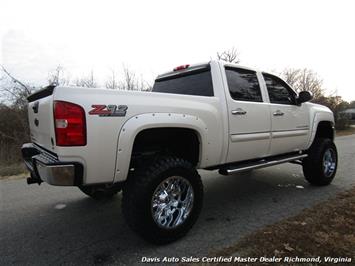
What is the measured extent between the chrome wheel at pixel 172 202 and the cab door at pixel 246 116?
0.89m

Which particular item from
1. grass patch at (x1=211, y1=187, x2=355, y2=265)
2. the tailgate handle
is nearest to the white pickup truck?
the tailgate handle

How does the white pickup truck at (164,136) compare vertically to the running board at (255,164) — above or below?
→ above

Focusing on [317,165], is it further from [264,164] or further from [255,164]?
[255,164]

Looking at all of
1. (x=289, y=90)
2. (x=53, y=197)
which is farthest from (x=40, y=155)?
(x=289, y=90)

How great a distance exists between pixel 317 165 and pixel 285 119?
47.2 inches

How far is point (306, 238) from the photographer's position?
284 centimetres

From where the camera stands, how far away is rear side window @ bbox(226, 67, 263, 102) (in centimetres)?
368

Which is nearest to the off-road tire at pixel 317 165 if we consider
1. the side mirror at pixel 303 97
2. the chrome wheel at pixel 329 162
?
the chrome wheel at pixel 329 162

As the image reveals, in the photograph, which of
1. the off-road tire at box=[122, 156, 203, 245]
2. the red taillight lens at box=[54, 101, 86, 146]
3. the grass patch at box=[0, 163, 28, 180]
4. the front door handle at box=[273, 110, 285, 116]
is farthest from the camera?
the grass patch at box=[0, 163, 28, 180]

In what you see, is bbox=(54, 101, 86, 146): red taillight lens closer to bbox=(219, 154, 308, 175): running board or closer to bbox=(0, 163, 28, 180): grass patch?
bbox=(219, 154, 308, 175): running board

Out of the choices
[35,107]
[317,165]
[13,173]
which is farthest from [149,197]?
[13,173]

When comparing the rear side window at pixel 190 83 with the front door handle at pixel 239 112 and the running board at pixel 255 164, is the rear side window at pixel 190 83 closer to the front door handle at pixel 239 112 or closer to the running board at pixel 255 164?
the front door handle at pixel 239 112

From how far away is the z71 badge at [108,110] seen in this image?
2.34 meters

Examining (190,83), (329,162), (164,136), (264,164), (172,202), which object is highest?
(190,83)
